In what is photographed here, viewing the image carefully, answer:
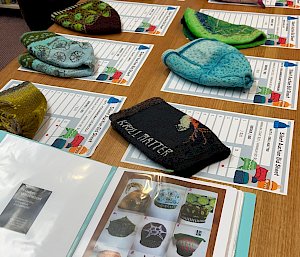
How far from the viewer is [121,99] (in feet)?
3.05

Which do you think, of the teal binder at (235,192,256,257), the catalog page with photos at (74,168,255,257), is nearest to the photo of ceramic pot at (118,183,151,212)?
the catalog page with photos at (74,168,255,257)

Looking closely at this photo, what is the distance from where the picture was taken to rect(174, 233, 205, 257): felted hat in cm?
60

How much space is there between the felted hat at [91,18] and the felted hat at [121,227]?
2.11 feet

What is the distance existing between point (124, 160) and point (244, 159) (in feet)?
0.67

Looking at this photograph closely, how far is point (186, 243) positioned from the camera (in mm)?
610

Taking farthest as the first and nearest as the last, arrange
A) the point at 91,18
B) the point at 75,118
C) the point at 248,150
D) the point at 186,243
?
the point at 91,18 → the point at 75,118 → the point at 248,150 → the point at 186,243

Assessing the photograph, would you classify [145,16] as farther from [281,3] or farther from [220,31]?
[281,3]

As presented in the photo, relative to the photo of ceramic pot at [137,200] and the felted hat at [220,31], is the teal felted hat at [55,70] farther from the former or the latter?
the photo of ceramic pot at [137,200]

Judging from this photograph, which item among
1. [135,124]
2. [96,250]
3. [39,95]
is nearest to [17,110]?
[39,95]

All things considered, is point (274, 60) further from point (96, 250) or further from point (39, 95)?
point (96, 250)

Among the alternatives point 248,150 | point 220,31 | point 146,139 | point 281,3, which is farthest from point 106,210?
point 281,3

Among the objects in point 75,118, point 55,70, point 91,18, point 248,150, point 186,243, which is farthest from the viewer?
point 91,18

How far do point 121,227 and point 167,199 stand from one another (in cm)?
8

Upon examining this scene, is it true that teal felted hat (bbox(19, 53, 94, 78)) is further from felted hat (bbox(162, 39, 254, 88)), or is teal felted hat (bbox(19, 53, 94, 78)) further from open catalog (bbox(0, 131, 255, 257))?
open catalog (bbox(0, 131, 255, 257))
